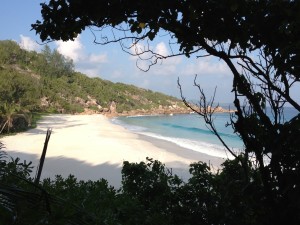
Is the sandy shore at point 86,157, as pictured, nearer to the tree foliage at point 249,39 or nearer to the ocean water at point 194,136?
the ocean water at point 194,136

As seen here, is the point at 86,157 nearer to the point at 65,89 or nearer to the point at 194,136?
the point at 194,136

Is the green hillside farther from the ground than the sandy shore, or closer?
farther from the ground

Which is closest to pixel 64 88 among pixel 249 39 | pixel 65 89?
pixel 65 89

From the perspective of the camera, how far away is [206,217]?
3734 mm

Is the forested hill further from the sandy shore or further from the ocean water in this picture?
the sandy shore

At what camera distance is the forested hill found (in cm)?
6105

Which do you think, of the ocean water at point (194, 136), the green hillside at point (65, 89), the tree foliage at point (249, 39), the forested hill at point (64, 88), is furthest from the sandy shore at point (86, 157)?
the forested hill at point (64, 88)

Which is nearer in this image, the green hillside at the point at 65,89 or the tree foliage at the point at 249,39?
the tree foliage at the point at 249,39

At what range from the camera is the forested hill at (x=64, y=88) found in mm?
61047

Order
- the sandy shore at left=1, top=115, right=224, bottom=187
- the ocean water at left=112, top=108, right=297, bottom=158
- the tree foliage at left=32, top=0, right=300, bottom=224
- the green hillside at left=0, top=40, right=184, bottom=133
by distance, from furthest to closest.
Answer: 1. the green hillside at left=0, top=40, right=184, bottom=133
2. the ocean water at left=112, top=108, right=297, bottom=158
3. the sandy shore at left=1, top=115, right=224, bottom=187
4. the tree foliage at left=32, top=0, right=300, bottom=224

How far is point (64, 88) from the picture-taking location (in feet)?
236

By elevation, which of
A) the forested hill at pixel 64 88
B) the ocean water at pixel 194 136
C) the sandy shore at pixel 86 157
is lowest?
the sandy shore at pixel 86 157

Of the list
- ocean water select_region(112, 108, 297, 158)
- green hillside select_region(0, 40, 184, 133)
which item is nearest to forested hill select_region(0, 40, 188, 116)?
green hillside select_region(0, 40, 184, 133)


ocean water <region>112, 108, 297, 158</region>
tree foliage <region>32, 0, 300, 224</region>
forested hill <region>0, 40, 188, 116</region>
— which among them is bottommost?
ocean water <region>112, 108, 297, 158</region>
